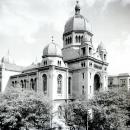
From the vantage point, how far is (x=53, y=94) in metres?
47.1

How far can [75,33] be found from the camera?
5809 cm

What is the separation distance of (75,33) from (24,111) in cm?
3149

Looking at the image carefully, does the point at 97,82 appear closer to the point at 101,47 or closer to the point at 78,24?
the point at 101,47

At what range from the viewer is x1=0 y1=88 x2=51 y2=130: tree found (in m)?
33.6

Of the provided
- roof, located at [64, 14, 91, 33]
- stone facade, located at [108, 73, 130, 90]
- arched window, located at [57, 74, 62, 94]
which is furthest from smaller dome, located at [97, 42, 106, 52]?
stone facade, located at [108, 73, 130, 90]

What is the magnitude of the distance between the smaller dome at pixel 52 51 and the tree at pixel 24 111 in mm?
A: 15410

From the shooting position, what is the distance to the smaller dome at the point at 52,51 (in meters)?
50.2

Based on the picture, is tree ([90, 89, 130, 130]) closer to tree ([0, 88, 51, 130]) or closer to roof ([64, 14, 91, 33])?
tree ([0, 88, 51, 130])

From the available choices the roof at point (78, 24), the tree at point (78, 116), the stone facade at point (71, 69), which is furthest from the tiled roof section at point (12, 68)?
the tree at point (78, 116)

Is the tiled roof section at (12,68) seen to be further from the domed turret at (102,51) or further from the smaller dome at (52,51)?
the domed turret at (102,51)

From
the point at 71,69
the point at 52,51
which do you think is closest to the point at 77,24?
the point at 52,51

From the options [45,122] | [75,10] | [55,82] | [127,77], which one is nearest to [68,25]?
[75,10]

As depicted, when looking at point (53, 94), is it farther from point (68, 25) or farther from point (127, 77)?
point (127, 77)

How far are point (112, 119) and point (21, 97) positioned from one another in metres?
17.3
